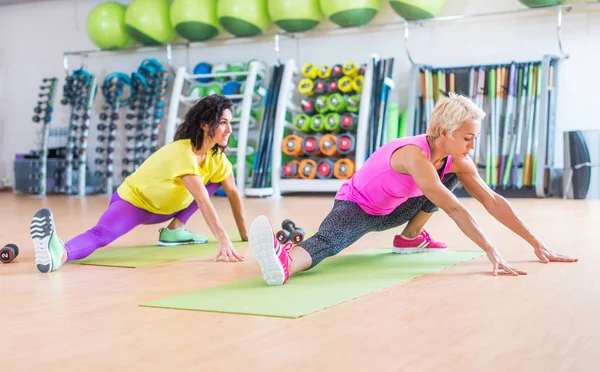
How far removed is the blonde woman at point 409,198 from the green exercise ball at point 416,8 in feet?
13.7

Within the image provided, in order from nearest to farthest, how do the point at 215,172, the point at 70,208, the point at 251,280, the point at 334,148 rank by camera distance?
the point at 251,280, the point at 215,172, the point at 70,208, the point at 334,148

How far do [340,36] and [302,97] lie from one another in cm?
79

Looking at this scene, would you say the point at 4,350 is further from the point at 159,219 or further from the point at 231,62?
the point at 231,62

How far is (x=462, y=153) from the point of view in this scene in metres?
2.42

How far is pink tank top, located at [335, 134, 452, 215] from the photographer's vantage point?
2.53 m

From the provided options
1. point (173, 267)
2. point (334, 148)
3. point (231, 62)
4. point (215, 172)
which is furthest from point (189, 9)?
point (173, 267)

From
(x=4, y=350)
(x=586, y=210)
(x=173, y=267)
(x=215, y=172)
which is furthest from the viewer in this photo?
(x=586, y=210)

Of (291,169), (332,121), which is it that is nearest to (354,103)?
(332,121)

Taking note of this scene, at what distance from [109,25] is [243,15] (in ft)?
5.72

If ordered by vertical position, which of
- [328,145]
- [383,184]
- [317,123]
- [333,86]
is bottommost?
[383,184]

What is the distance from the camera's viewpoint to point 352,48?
755 cm

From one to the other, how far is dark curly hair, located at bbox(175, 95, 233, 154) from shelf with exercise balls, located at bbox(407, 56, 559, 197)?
407 cm

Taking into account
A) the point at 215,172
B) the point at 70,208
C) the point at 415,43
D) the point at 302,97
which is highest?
the point at 415,43

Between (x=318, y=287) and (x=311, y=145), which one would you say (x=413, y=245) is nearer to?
(x=318, y=287)
